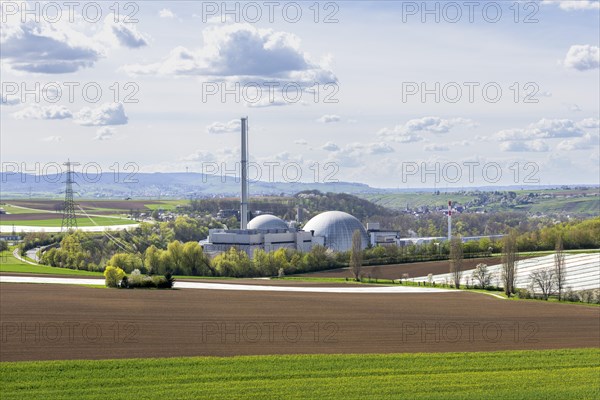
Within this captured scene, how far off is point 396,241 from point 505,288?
227 feet

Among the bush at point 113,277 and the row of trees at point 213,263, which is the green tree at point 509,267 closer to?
the row of trees at point 213,263

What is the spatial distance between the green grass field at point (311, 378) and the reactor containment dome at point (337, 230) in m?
92.1

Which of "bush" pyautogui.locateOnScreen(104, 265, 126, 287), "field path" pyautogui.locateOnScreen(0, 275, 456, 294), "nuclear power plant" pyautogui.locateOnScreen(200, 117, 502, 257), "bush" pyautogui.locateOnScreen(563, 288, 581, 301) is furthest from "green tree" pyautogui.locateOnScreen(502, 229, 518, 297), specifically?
"nuclear power plant" pyautogui.locateOnScreen(200, 117, 502, 257)

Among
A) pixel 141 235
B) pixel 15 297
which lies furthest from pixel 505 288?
pixel 141 235

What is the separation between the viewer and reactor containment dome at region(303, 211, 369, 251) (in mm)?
132625

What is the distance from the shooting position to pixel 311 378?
1405 inches

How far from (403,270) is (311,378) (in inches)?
2524

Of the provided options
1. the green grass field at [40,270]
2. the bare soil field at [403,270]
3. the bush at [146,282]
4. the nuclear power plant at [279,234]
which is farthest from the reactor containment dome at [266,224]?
the bush at [146,282]

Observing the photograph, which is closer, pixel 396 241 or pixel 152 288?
pixel 152 288

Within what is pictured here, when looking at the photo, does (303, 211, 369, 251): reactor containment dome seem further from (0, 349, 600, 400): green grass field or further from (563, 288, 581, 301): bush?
(0, 349, 600, 400): green grass field

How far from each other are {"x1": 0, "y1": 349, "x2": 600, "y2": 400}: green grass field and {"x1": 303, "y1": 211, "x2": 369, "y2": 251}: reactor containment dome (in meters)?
92.1

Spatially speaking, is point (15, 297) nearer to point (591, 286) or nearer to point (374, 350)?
point (374, 350)

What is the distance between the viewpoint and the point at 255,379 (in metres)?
35.3

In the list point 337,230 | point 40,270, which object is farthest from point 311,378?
point 337,230
